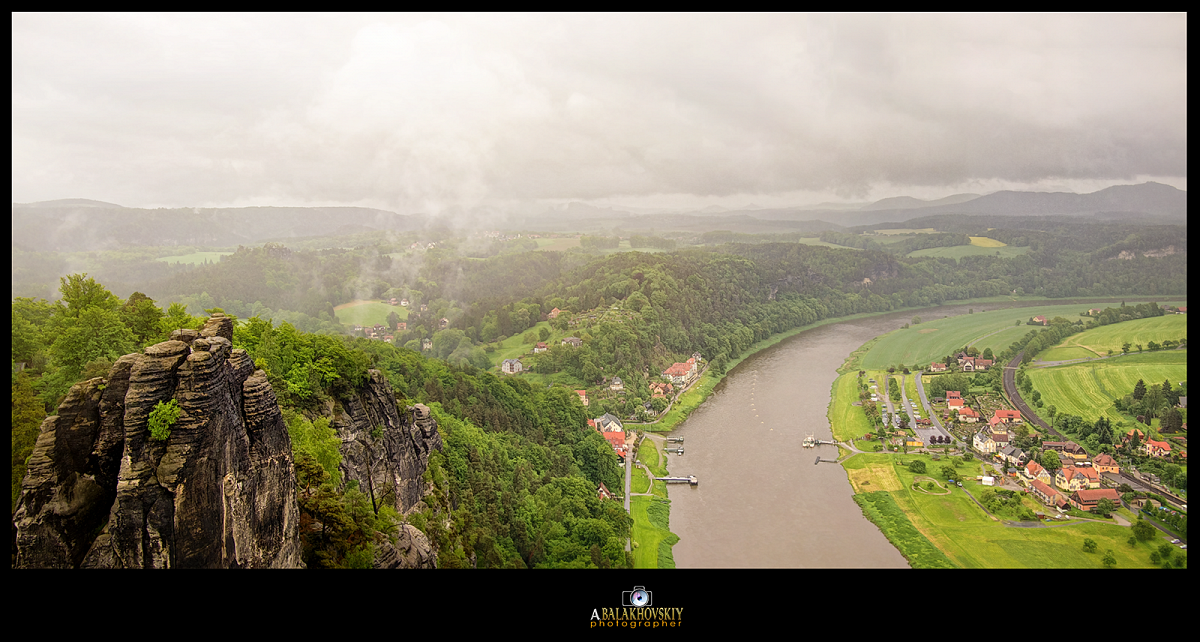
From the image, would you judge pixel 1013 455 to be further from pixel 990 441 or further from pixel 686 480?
pixel 686 480

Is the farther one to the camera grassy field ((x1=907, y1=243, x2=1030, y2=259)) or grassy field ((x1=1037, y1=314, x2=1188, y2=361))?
grassy field ((x1=907, y1=243, x2=1030, y2=259))

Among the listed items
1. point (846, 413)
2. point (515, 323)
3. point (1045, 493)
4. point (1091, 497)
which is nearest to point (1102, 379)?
point (846, 413)

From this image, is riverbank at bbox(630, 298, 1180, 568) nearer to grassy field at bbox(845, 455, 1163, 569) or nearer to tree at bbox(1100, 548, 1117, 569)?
grassy field at bbox(845, 455, 1163, 569)

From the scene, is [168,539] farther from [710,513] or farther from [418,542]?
[710,513]

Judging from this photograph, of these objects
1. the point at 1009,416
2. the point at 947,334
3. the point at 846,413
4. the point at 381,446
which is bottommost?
the point at 846,413

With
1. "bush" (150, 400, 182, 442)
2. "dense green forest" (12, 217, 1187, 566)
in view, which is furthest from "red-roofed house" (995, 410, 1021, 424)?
"bush" (150, 400, 182, 442)

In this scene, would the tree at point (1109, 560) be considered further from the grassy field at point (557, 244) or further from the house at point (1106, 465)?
the grassy field at point (557, 244)
